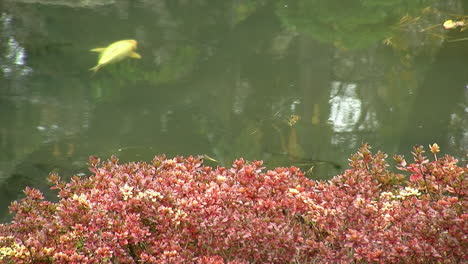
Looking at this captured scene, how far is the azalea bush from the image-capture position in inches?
64.4

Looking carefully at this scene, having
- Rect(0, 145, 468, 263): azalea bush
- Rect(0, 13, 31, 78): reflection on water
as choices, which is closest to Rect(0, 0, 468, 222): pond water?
Rect(0, 13, 31, 78): reflection on water

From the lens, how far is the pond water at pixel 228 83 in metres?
3.38

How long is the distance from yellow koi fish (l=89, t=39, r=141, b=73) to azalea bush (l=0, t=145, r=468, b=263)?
2514mm

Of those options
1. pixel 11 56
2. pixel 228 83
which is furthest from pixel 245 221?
pixel 11 56

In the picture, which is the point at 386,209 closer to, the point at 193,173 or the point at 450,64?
the point at 193,173

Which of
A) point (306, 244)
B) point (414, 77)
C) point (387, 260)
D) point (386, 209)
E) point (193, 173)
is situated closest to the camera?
point (387, 260)

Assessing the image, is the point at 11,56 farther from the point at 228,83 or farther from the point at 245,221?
the point at 245,221

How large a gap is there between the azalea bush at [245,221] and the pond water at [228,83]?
1.12 meters

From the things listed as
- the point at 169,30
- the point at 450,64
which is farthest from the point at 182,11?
the point at 450,64

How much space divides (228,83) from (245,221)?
2.44m

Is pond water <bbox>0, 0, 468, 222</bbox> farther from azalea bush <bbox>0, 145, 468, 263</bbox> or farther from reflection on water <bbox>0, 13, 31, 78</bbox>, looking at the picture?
azalea bush <bbox>0, 145, 468, 263</bbox>

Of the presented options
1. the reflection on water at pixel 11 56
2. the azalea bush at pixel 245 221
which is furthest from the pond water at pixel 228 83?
the azalea bush at pixel 245 221

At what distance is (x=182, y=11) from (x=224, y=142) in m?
2.52

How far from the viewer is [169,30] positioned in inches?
202
